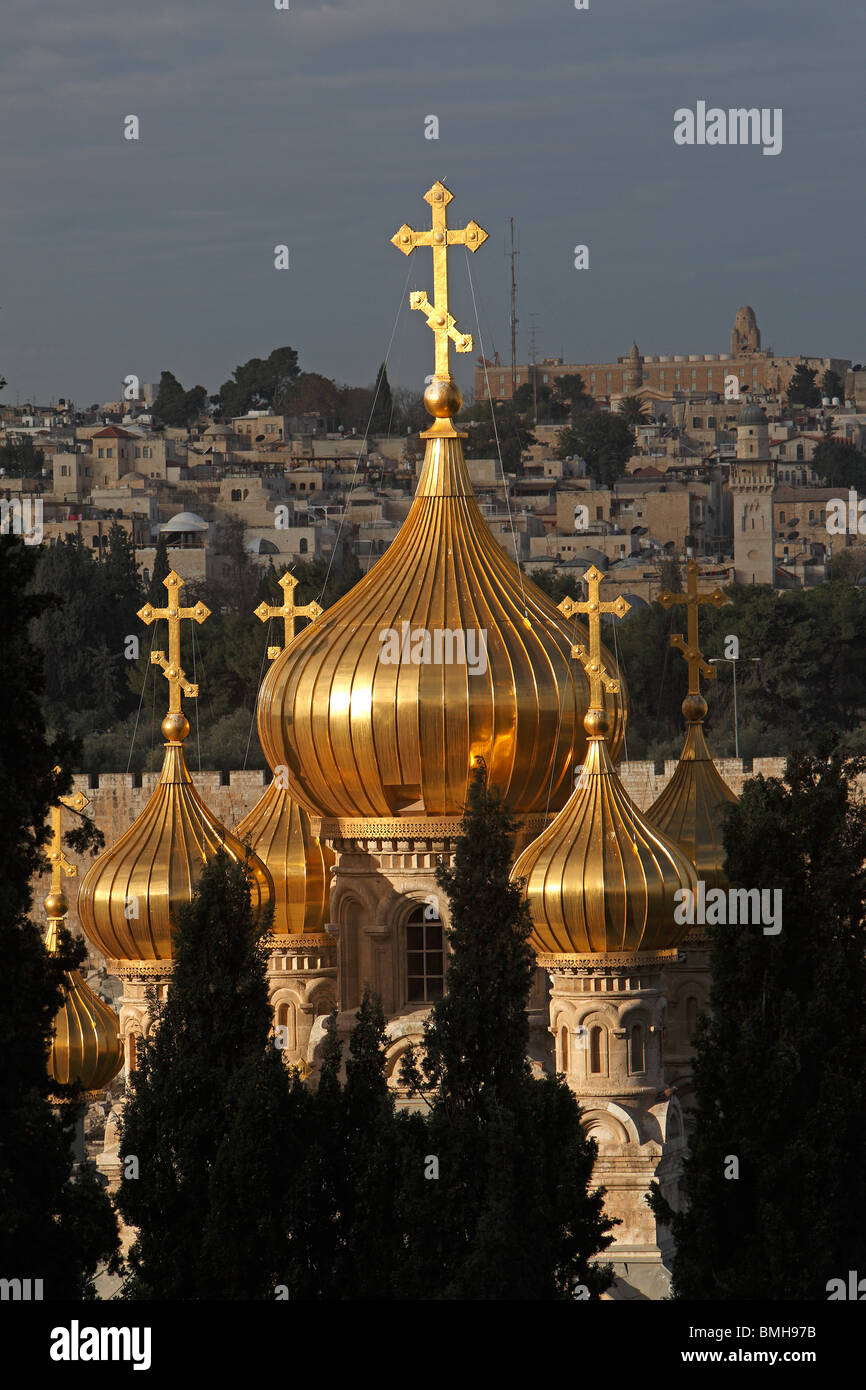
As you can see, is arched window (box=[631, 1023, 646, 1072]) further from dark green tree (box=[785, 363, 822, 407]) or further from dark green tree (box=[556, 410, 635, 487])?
dark green tree (box=[785, 363, 822, 407])

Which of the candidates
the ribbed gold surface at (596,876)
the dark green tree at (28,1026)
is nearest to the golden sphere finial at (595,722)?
the ribbed gold surface at (596,876)

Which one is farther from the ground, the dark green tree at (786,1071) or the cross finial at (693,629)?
the cross finial at (693,629)

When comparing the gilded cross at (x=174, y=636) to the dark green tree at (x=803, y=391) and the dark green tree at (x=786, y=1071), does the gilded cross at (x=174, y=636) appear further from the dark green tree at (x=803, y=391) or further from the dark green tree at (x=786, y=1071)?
the dark green tree at (x=803, y=391)

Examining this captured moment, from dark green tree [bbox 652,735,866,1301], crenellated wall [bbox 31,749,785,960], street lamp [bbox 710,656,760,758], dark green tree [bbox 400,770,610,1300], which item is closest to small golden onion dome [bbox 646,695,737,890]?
dark green tree [bbox 652,735,866,1301]

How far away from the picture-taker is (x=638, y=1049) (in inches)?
1132

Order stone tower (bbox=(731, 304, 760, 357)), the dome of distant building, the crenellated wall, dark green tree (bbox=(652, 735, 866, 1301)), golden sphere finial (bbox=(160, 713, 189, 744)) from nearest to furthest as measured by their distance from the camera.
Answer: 1. dark green tree (bbox=(652, 735, 866, 1301))
2. golden sphere finial (bbox=(160, 713, 189, 744))
3. the crenellated wall
4. the dome of distant building
5. stone tower (bbox=(731, 304, 760, 357))

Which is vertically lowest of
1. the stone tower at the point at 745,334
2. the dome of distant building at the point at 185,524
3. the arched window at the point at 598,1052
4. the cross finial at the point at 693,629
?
the arched window at the point at 598,1052

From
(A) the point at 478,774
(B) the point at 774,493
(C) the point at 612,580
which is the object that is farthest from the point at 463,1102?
(B) the point at 774,493

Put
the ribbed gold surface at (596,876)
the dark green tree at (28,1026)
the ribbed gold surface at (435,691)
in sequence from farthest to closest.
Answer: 1. the ribbed gold surface at (435,691)
2. the ribbed gold surface at (596,876)
3. the dark green tree at (28,1026)

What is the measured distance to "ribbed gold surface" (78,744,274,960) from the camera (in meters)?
29.9

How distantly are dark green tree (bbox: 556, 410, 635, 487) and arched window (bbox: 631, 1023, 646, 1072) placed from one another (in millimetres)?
102379

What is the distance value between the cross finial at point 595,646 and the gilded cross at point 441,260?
2.59 meters

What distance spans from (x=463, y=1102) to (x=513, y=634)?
27.3 feet

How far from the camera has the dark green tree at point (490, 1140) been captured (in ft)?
71.2
